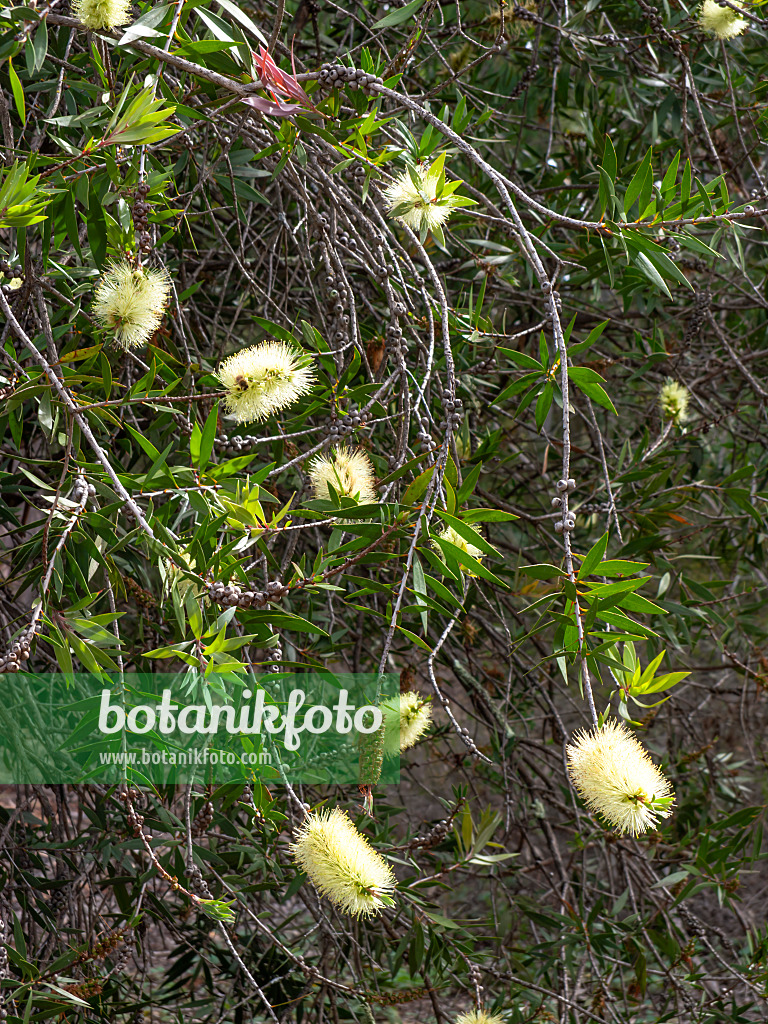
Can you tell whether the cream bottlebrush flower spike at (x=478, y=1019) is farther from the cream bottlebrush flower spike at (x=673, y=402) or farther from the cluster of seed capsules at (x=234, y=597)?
the cream bottlebrush flower spike at (x=673, y=402)

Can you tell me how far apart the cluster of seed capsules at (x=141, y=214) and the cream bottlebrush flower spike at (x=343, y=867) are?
0.67 metres

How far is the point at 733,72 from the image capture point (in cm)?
190

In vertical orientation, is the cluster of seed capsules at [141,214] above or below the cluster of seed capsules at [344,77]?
below

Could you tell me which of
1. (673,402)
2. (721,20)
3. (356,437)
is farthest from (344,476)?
(721,20)

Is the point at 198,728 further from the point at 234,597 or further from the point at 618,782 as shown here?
the point at 618,782

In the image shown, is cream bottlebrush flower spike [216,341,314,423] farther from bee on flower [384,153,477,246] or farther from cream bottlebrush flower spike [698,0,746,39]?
cream bottlebrush flower spike [698,0,746,39]

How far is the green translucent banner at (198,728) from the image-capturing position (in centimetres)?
91

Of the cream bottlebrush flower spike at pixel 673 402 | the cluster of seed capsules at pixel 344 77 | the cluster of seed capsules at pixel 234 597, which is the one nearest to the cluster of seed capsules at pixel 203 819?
the cluster of seed capsules at pixel 234 597

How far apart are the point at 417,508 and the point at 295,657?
27.2 inches

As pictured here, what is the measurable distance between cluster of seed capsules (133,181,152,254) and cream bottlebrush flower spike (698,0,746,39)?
1039 mm

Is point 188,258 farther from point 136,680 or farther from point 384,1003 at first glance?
point 384,1003

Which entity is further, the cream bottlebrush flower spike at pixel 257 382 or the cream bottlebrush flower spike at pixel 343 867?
the cream bottlebrush flower spike at pixel 257 382

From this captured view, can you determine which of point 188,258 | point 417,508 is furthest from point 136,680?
point 188,258

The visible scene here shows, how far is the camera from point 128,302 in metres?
0.96
